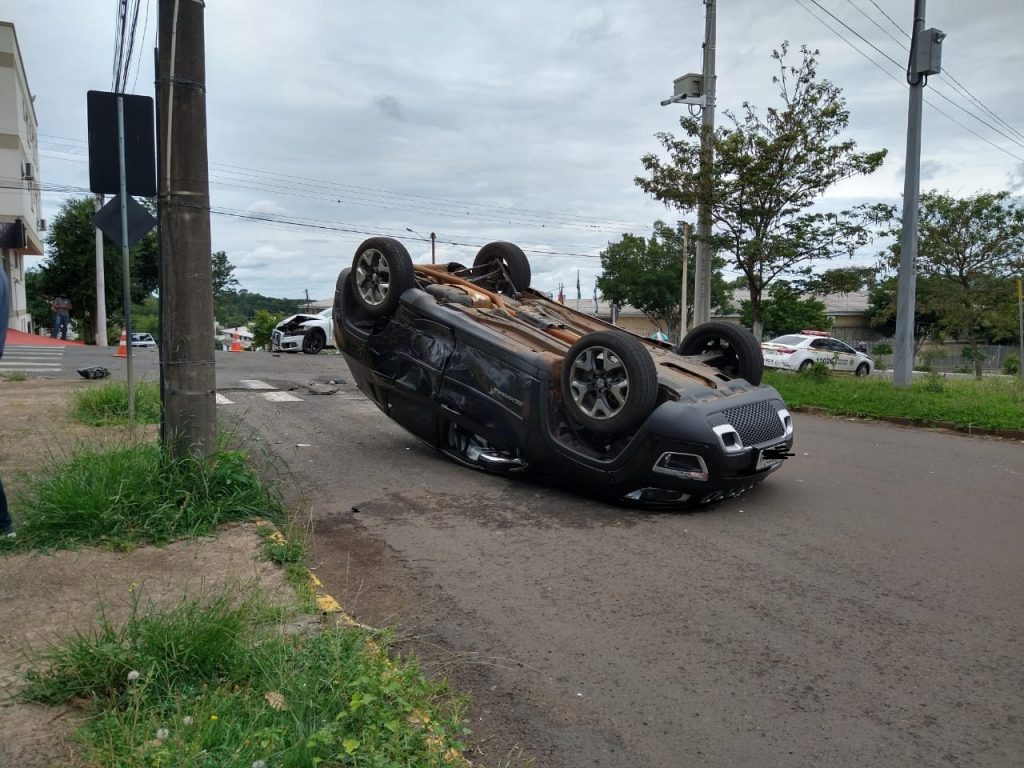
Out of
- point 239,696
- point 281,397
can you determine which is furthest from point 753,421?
point 281,397

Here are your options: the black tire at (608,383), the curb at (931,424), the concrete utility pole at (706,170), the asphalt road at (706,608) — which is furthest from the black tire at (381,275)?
the concrete utility pole at (706,170)

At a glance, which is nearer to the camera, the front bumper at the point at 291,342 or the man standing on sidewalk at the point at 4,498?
the man standing on sidewalk at the point at 4,498

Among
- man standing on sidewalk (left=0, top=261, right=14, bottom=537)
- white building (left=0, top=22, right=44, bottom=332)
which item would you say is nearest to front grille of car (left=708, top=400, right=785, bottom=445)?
man standing on sidewalk (left=0, top=261, right=14, bottom=537)

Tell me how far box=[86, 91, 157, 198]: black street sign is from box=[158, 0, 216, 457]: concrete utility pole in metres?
1.95

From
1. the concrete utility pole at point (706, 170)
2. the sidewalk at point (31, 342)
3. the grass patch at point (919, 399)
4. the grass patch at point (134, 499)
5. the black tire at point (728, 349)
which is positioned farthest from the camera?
the sidewalk at point (31, 342)

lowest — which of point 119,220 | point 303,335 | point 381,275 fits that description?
point 303,335

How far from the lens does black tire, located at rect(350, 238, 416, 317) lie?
736cm

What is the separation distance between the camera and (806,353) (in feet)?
89.6

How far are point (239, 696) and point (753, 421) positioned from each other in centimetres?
428

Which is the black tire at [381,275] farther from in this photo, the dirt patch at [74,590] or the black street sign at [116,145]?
the dirt patch at [74,590]

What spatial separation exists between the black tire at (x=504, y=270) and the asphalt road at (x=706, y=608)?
6.62ft

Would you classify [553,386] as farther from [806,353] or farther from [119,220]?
[806,353]

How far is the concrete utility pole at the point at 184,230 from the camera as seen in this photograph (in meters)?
5.26

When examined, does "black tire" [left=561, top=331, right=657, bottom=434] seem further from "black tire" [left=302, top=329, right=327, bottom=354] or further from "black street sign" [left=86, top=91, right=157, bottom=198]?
"black tire" [left=302, top=329, right=327, bottom=354]
